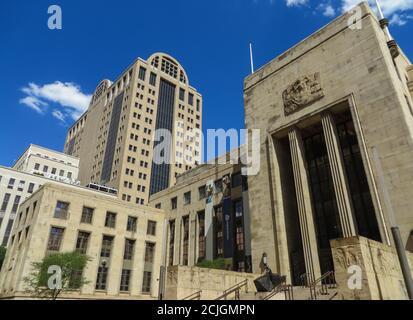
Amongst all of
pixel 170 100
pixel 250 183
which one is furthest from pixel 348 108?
pixel 170 100

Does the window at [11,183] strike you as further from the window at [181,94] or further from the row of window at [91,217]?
the window at [181,94]

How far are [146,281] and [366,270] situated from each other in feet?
127

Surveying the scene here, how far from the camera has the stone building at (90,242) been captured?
39.8 m

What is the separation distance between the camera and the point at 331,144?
29000mm

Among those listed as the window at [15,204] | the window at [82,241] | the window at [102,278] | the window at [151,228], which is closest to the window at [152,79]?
the window at [15,204]

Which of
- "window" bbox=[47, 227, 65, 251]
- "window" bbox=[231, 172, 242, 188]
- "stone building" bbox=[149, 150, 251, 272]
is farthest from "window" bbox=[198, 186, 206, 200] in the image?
"window" bbox=[47, 227, 65, 251]

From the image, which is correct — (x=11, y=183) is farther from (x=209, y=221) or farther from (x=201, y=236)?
(x=209, y=221)

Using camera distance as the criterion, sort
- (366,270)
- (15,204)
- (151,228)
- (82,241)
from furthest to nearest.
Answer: (15,204)
(151,228)
(82,241)
(366,270)

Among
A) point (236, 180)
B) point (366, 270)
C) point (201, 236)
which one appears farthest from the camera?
point (201, 236)

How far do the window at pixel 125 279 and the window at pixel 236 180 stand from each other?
797 inches

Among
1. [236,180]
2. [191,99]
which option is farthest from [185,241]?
[191,99]

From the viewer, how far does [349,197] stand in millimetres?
26656

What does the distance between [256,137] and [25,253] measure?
31.9 meters
